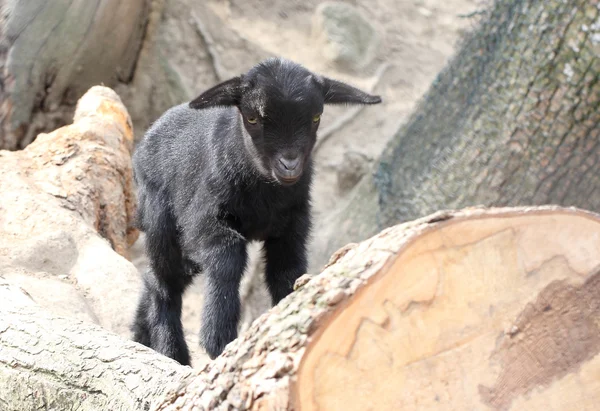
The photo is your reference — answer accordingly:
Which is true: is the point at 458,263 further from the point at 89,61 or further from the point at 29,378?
the point at 89,61

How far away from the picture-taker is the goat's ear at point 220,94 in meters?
3.79

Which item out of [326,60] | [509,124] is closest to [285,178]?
[509,124]

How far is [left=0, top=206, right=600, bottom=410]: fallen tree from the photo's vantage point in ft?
6.93

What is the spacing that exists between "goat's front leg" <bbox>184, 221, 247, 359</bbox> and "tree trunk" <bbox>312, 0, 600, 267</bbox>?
246cm

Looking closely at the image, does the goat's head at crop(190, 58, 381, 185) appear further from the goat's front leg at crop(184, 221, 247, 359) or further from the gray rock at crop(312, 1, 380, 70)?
the gray rock at crop(312, 1, 380, 70)

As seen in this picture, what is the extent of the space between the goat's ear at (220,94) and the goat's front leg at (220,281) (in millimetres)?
573

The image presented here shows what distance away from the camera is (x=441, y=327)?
222cm

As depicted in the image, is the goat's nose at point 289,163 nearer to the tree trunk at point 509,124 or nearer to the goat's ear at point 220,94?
the goat's ear at point 220,94

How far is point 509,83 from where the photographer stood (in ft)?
18.2

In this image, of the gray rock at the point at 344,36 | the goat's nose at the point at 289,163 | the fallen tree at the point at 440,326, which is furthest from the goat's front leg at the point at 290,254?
the gray rock at the point at 344,36

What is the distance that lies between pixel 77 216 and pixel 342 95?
191 cm

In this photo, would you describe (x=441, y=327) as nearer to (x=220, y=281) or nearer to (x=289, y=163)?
(x=289, y=163)

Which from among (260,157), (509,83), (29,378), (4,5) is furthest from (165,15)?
(29,378)

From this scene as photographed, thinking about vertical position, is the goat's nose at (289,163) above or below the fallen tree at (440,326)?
below
